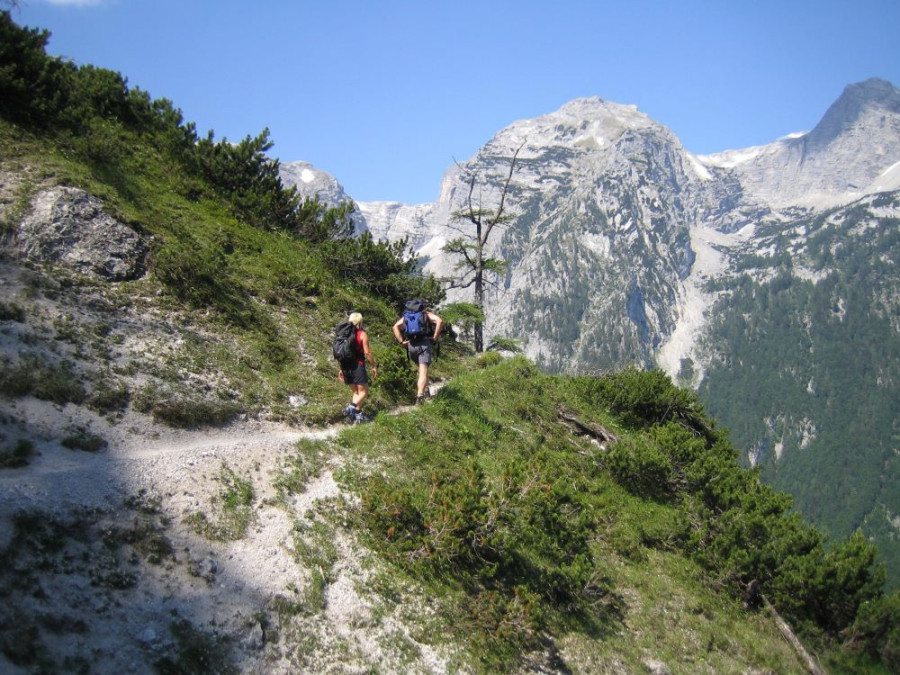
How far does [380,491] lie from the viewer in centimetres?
937

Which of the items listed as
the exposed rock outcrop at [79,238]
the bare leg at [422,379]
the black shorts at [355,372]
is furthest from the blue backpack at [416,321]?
the exposed rock outcrop at [79,238]

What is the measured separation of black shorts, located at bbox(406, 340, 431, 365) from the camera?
45.3 feet

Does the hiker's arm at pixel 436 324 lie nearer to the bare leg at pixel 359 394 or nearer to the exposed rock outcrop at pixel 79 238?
the bare leg at pixel 359 394

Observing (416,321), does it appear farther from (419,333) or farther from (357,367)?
(357,367)

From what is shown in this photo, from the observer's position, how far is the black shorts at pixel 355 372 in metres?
12.3

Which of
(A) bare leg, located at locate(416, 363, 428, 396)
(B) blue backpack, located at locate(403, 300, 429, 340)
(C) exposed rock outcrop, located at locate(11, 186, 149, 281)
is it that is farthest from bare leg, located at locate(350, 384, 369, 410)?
(C) exposed rock outcrop, located at locate(11, 186, 149, 281)

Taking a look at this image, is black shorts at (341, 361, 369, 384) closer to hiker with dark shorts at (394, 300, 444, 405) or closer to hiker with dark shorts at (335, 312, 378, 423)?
hiker with dark shorts at (335, 312, 378, 423)

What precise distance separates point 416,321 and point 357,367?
2.05 meters

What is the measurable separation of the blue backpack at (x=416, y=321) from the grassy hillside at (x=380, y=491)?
3.74ft

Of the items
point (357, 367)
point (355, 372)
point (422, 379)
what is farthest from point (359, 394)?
point (422, 379)

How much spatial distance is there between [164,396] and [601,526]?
9224 millimetres

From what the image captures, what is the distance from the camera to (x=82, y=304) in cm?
1143

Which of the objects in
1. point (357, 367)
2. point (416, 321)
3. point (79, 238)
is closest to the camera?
point (357, 367)

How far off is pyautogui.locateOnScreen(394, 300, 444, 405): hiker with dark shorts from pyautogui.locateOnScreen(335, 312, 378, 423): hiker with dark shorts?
152 centimetres
